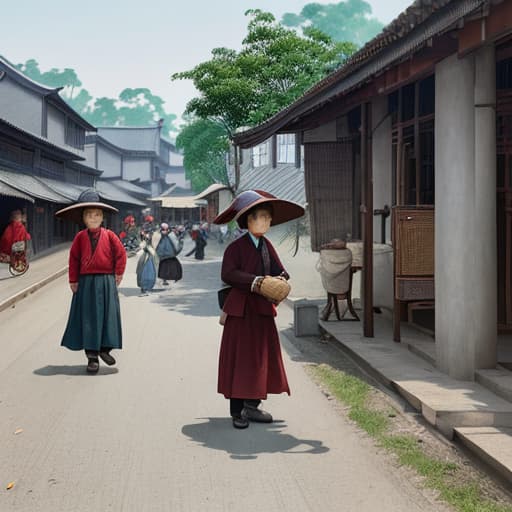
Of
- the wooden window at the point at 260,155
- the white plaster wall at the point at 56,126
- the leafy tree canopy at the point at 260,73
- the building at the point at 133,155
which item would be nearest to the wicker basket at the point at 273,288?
the leafy tree canopy at the point at 260,73

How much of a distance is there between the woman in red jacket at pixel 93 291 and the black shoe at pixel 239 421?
2709mm

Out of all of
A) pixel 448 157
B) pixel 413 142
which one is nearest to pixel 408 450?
pixel 448 157

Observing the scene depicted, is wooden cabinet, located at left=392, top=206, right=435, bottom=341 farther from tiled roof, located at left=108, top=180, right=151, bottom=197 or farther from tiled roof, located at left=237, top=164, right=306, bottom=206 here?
tiled roof, located at left=108, top=180, right=151, bottom=197

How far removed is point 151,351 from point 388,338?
10.2ft

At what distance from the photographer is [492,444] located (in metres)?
5.04

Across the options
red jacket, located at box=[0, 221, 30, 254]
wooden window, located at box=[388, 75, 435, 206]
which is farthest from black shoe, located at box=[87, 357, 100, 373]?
red jacket, located at box=[0, 221, 30, 254]

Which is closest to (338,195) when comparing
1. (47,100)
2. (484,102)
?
(484,102)

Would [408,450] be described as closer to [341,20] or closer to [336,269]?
[336,269]

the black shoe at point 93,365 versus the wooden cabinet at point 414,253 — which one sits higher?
the wooden cabinet at point 414,253

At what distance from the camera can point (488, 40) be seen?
596 centimetres

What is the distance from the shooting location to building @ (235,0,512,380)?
666 centimetres

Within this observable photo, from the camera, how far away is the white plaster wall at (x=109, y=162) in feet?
210

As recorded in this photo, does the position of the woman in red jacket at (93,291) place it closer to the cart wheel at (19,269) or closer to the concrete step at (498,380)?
the concrete step at (498,380)

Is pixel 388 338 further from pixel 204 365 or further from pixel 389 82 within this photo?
pixel 389 82
